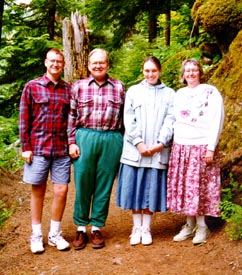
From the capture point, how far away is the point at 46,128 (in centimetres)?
456

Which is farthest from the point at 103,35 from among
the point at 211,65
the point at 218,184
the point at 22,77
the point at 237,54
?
the point at 218,184

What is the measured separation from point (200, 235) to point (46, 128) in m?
2.09

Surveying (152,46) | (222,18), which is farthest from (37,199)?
(152,46)

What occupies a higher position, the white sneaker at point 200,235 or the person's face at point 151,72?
the person's face at point 151,72

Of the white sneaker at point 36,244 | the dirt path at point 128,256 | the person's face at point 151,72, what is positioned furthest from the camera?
the white sneaker at point 36,244

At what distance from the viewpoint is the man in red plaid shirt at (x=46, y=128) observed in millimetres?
4520

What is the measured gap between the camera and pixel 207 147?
4.41 m

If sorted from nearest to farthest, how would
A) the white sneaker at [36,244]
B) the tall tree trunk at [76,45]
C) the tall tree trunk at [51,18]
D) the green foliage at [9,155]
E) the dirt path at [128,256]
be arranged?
the dirt path at [128,256]
the white sneaker at [36,244]
the tall tree trunk at [76,45]
the green foliage at [9,155]
the tall tree trunk at [51,18]

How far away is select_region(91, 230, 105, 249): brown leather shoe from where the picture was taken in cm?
480

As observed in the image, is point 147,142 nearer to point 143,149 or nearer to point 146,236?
point 143,149

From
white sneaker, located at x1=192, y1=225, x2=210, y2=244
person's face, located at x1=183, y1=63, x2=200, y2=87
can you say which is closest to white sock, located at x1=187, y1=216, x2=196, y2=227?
white sneaker, located at x1=192, y1=225, x2=210, y2=244

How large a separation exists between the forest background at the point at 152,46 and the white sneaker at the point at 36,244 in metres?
1.54

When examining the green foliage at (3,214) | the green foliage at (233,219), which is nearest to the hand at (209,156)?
the green foliage at (233,219)

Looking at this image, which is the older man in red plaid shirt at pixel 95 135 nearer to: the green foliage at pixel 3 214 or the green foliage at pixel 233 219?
the green foliage at pixel 233 219
